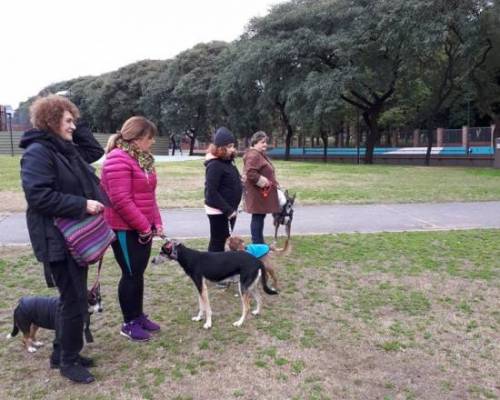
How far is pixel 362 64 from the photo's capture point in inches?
1137

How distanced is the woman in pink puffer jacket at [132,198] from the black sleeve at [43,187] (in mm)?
604

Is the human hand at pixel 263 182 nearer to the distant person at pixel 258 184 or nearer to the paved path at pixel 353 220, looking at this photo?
the distant person at pixel 258 184

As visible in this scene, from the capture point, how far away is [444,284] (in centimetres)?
543

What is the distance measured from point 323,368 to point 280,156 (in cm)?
4625

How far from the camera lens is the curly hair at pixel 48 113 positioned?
122 inches

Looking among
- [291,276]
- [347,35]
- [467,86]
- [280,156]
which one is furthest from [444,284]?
[280,156]

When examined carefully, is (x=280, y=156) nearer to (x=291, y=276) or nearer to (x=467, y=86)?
(x=467, y=86)

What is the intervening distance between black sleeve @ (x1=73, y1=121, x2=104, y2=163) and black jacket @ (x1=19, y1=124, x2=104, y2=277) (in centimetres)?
42

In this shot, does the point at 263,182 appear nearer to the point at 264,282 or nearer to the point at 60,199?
the point at 264,282

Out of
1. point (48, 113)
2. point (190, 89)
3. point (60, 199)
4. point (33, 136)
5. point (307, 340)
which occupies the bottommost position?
point (307, 340)

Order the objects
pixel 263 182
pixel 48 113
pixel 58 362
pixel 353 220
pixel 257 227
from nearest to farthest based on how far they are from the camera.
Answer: pixel 48 113
pixel 58 362
pixel 263 182
pixel 257 227
pixel 353 220

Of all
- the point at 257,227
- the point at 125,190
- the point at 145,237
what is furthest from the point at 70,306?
the point at 257,227

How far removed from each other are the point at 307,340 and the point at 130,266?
1503 millimetres

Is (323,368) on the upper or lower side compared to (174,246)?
lower
